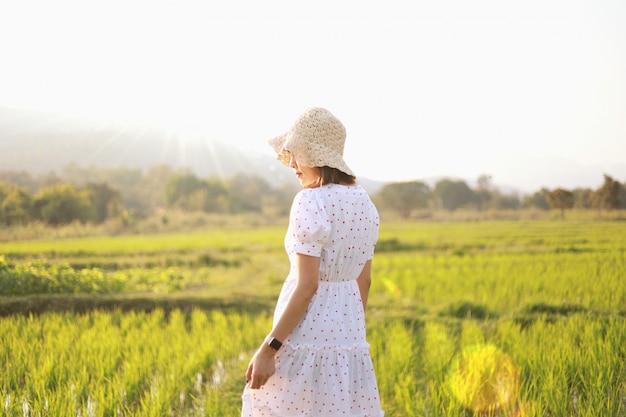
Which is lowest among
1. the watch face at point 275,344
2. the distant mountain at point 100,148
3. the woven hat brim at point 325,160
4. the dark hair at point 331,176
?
the watch face at point 275,344

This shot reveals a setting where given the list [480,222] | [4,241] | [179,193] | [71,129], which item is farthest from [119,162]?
[480,222]

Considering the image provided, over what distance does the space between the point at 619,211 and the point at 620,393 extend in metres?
4.10

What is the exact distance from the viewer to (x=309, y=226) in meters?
1.48

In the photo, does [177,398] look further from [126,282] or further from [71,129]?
[71,129]

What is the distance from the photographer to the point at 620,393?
273 centimetres

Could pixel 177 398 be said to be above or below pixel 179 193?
below

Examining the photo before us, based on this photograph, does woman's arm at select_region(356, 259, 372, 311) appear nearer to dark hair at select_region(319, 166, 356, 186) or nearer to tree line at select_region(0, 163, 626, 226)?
dark hair at select_region(319, 166, 356, 186)

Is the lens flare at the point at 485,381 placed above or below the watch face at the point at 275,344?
below

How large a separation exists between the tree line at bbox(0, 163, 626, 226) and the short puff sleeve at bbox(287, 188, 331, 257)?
19.0ft

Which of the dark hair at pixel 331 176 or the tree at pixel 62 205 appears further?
the tree at pixel 62 205

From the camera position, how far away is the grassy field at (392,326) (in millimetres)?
2824

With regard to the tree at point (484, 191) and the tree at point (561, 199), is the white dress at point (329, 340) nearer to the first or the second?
the tree at point (561, 199)

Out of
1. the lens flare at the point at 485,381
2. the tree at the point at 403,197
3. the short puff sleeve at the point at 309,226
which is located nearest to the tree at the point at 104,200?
the tree at the point at 403,197

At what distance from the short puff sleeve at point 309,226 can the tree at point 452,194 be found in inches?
334
